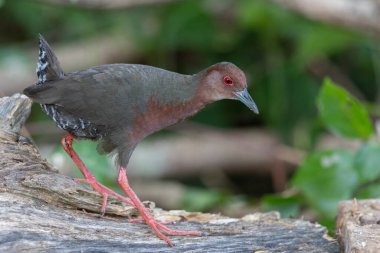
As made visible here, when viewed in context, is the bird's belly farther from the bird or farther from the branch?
the branch

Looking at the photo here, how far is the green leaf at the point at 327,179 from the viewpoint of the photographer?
5328 millimetres

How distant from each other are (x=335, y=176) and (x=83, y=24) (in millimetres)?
3611

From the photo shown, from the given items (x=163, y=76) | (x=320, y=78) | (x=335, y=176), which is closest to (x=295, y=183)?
(x=335, y=176)

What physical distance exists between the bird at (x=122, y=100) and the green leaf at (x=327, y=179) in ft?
4.42

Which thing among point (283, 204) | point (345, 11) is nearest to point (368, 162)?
point (283, 204)

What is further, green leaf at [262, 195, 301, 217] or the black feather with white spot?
green leaf at [262, 195, 301, 217]

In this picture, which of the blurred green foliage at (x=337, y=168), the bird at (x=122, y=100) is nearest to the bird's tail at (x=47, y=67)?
the bird at (x=122, y=100)

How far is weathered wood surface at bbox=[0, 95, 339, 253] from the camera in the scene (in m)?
3.54

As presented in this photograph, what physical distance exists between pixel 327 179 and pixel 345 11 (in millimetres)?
1876

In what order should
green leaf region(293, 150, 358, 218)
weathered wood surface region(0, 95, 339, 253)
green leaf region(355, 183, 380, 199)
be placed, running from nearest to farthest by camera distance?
weathered wood surface region(0, 95, 339, 253) < green leaf region(355, 183, 380, 199) < green leaf region(293, 150, 358, 218)

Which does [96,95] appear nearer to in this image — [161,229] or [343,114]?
[161,229]

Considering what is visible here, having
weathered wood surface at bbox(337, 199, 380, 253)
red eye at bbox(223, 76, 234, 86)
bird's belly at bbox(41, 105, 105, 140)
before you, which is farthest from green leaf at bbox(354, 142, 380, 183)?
bird's belly at bbox(41, 105, 105, 140)

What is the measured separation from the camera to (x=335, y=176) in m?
5.38

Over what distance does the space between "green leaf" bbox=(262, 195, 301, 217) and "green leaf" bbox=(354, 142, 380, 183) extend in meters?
0.47
